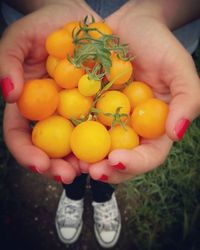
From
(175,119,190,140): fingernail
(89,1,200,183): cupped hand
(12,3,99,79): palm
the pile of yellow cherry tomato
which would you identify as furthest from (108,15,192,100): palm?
(12,3,99,79): palm

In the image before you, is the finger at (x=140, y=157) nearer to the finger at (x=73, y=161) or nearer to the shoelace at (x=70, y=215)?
the finger at (x=73, y=161)

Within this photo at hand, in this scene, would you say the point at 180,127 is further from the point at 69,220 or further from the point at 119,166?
the point at 69,220

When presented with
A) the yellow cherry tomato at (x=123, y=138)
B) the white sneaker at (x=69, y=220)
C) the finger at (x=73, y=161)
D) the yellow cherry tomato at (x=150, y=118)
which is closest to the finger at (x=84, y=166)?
the finger at (x=73, y=161)

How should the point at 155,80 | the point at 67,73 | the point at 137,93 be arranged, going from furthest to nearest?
the point at 155,80, the point at 137,93, the point at 67,73

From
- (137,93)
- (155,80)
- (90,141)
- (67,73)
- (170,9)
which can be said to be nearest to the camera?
Result: (90,141)

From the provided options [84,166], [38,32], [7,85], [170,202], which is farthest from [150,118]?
[170,202]

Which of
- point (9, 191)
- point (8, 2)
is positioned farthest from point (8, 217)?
point (8, 2)

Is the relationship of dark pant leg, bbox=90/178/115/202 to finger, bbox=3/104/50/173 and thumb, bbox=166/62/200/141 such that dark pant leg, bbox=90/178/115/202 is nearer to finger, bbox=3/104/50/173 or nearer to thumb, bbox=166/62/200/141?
finger, bbox=3/104/50/173
